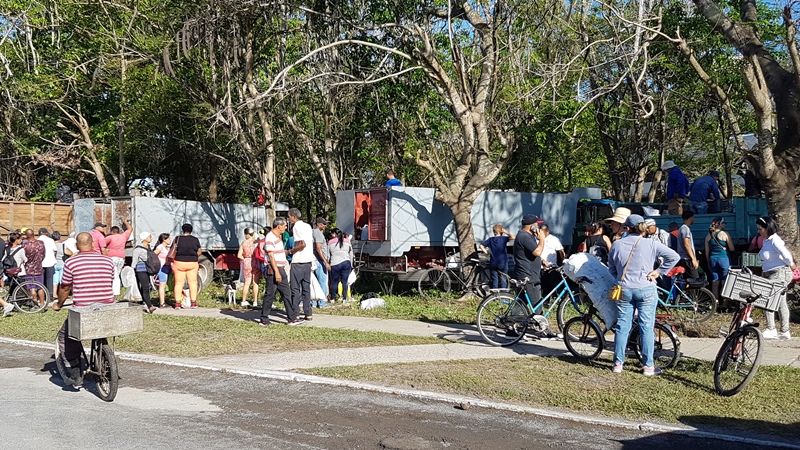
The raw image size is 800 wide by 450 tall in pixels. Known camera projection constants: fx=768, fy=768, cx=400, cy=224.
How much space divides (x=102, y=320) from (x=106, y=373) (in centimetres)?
66

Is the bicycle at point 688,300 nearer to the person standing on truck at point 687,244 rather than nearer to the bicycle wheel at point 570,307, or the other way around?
the person standing on truck at point 687,244

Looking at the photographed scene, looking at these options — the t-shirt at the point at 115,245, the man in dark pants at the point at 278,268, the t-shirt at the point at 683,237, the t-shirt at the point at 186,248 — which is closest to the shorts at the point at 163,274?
the t-shirt at the point at 115,245

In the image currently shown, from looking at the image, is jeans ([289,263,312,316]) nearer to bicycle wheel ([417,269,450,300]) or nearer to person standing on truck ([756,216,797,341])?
bicycle wheel ([417,269,450,300])

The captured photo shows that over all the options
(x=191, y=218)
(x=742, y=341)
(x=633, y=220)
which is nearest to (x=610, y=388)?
(x=742, y=341)

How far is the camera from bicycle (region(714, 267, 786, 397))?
8.08 metres

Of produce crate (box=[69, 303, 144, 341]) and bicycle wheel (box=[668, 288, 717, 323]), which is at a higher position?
produce crate (box=[69, 303, 144, 341])

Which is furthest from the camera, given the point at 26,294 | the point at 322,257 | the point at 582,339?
the point at 26,294

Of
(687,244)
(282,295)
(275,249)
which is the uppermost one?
(687,244)

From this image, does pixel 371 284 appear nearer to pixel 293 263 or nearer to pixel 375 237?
pixel 375 237

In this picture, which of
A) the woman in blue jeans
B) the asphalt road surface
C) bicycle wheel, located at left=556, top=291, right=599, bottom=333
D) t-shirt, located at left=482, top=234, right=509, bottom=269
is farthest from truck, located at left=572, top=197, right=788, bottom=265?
the asphalt road surface

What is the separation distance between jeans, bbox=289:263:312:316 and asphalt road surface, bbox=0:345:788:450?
3.93 metres

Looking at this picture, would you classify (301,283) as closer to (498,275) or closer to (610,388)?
(498,275)

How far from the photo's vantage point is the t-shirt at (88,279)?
833 cm

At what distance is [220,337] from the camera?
492 inches
